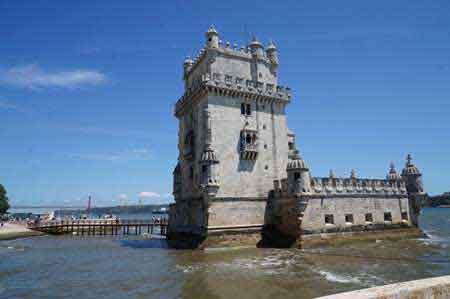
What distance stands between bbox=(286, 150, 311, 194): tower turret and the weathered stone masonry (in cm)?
10

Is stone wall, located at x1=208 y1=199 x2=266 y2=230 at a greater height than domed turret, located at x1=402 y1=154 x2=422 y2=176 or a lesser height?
lesser

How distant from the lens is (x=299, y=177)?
32.4 meters

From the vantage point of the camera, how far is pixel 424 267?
74.6 ft

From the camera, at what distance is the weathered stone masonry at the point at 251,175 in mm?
33188

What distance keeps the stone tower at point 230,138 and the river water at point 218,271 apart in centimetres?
468

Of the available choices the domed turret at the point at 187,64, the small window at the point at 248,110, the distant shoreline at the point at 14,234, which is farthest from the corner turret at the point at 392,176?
the distant shoreline at the point at 14,234

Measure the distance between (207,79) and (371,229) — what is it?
976 inches

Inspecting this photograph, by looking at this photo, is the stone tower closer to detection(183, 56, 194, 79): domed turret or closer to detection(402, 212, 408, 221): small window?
detection(183, 56, 194, 79): domed turret

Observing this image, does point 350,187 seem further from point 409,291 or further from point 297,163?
point 409,291

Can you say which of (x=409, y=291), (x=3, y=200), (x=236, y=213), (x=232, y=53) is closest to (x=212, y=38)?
(x=232, y=53)

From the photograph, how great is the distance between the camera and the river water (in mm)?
17959

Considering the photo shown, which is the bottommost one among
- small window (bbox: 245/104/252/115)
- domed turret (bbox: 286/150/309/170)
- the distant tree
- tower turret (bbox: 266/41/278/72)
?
the distant tree

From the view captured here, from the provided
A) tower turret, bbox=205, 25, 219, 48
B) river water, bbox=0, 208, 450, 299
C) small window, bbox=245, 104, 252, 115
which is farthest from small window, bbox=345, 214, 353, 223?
tower turret, bbox=205, 25, 219, 48

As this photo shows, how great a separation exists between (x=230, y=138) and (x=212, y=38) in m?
11.9
